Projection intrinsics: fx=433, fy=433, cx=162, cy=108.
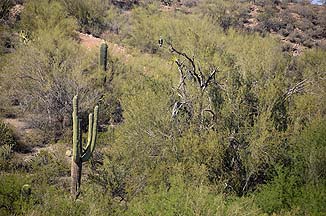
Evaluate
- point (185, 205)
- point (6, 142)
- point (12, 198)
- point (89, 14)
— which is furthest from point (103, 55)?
point (89, 14)

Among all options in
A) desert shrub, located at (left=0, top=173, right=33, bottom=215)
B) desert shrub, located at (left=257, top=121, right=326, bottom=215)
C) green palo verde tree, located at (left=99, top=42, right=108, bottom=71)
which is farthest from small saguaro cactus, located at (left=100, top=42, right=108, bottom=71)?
desert shrub, located at (left=257, top=121, right=326, bottom=215)

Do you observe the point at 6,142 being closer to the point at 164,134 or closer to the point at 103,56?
the point at 103,56

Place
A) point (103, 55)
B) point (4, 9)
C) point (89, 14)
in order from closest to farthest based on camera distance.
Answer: point (103, 55), point (4, 9), point (89, 14)

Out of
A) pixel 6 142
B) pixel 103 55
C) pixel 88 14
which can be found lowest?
pixel 6 142

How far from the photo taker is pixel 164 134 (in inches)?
538

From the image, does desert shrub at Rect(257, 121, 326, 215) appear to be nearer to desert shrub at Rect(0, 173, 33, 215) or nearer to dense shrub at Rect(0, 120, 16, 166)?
desert shrub at Rect(0, 173, 33, 215)

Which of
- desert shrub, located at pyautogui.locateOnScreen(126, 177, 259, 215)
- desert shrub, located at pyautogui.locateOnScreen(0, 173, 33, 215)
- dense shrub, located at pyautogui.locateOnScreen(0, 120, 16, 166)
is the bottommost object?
dense shrub, located at pyautogui.locateOnScreen(0, 120, 16, 166)

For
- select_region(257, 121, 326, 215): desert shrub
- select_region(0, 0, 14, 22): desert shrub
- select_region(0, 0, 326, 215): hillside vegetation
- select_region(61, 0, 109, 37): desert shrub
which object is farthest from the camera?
select_region(61, 0, 109, 37): desert shrub

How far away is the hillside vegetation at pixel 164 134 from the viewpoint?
1096 cm

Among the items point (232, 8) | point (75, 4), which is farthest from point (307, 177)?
point (232, 8)

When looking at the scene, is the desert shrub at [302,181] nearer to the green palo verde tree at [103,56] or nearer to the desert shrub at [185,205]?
the desert shrub at [185,205]

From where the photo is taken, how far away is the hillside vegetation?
10961 mm

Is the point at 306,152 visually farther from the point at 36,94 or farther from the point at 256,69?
Answer: the point at 36,94

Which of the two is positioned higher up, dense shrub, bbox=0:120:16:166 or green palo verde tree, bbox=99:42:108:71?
green palo verde tree, bbox=99:42:108:71
